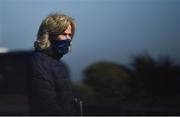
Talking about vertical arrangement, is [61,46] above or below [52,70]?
above

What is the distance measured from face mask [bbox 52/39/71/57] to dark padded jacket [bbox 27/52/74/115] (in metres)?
0.06

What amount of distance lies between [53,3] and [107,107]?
2.41ft

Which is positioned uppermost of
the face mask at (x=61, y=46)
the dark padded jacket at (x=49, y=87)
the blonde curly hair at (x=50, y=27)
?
the blonde curly hair at (x=50, y=27)

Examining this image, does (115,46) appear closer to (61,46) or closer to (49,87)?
(61,46)

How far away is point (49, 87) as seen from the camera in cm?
240

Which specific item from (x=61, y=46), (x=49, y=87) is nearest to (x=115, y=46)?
(x=61, y=46)

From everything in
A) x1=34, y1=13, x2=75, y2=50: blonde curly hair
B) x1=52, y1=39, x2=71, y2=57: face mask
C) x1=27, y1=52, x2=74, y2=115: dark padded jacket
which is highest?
x1=34, y1=13, x2=75, y2=50: blonde curly hair

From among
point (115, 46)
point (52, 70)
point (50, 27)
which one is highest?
point (50, 27)

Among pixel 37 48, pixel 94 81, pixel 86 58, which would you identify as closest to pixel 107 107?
pixel 94 81

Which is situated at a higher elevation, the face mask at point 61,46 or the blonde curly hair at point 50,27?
the blonde curly hair at point 50,27

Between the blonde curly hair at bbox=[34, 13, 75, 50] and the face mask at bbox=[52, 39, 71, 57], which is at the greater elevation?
the blonde curly hair at bbox=[34, 13, 75, 50]

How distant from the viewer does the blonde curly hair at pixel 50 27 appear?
248 centimetres

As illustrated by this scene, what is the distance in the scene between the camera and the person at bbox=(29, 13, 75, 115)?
241 centimetres

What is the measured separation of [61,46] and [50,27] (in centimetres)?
14
